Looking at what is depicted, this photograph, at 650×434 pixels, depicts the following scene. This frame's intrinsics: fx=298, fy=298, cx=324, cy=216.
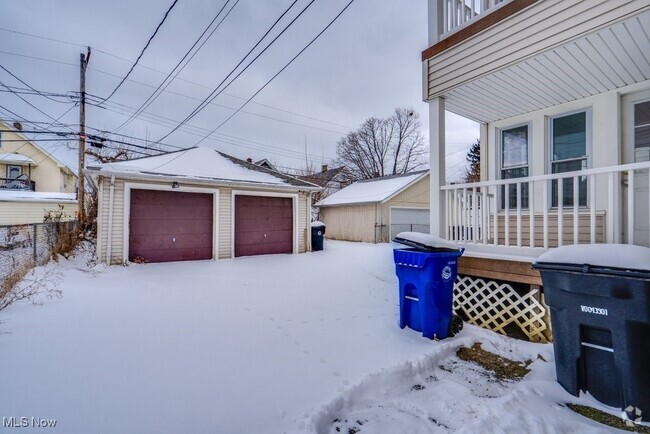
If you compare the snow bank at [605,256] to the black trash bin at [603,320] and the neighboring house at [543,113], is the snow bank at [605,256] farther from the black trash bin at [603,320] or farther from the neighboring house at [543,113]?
the neighboring house at [543,113]

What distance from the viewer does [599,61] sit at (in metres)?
3.57

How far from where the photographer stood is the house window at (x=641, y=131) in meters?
4.10

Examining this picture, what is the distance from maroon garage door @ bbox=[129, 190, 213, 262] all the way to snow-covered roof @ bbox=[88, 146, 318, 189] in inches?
23.2

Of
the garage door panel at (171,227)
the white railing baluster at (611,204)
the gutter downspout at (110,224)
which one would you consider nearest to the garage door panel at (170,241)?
the garage door panel at (171,227)

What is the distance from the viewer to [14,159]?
19.4m

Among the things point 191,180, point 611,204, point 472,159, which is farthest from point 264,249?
point 472,159

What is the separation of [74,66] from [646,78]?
17474mm

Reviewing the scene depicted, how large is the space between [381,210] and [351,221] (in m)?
2.12

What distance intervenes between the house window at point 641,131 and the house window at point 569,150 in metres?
0.53

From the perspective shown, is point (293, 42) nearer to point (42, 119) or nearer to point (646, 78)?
point (646, 78)

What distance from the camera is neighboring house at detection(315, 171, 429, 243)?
1529 cm

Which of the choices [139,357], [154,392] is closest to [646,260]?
[154,392]

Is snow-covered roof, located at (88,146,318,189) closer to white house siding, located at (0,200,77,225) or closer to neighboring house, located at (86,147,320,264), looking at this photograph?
neighboring house, located at (86,147,320,264)

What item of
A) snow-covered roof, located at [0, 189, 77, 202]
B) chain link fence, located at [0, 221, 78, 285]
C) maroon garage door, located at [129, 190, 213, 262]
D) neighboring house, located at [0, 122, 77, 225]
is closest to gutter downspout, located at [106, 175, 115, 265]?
maroon garage door, located at [129, 190, 213, 262]
